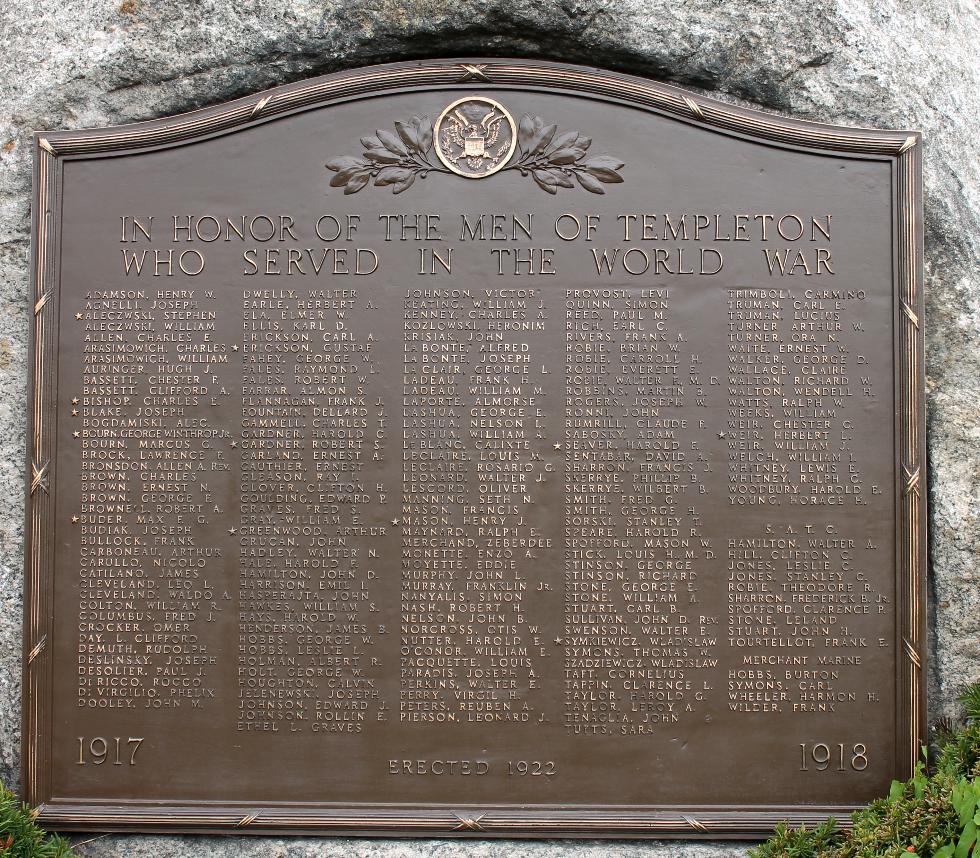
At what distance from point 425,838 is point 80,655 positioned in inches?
76.4

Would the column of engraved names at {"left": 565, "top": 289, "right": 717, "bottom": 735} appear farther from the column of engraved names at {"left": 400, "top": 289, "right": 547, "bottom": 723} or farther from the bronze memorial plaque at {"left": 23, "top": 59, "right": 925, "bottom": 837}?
the column of engraved names at {"left": 400, "top": 289, "right": 547, "bottom": 723}

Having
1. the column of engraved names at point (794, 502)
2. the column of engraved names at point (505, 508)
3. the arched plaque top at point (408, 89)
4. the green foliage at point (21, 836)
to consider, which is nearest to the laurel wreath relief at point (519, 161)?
the arched plaque top at point (408, 89)

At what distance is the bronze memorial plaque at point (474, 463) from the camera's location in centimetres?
407

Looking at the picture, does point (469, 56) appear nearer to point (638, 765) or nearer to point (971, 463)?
point (971, 463)

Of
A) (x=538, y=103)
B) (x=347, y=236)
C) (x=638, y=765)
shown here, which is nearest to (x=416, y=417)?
(x=347, y=236)

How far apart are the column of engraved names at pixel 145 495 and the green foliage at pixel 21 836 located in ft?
1.79

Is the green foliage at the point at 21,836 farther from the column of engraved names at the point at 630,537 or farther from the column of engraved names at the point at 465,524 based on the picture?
Answer: the column of engraved names at the point at 630,537

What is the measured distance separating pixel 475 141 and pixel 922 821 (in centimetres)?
372

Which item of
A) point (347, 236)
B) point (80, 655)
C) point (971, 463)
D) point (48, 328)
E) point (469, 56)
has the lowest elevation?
point (80, 655)

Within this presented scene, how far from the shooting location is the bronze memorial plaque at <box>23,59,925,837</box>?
13.4 ft

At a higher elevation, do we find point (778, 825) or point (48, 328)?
point (48, 328)

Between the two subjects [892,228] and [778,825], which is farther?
[892,228]

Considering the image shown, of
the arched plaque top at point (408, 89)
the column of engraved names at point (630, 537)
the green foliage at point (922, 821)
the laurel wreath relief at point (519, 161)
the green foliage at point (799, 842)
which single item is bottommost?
the green foliage at point (799, 842)

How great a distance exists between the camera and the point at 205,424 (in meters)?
4.18
